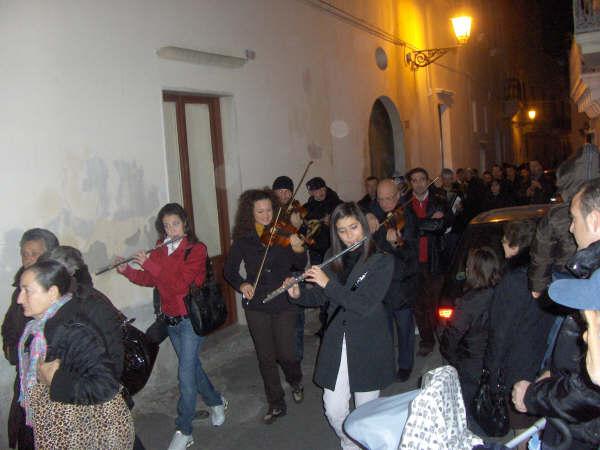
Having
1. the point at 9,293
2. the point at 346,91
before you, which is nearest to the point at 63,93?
the point at 9,293

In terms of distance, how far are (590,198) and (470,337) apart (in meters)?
1.57

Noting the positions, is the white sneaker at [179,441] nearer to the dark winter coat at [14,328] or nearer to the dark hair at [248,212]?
the dark winter coat at [14,328]

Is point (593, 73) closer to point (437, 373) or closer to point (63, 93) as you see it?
point (63, 93)

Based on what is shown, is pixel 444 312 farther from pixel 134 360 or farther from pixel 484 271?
pixel 134 360

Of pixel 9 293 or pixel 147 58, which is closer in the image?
pixel 9 293

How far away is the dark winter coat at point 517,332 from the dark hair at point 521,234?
47cm

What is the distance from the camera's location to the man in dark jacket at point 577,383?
203cm

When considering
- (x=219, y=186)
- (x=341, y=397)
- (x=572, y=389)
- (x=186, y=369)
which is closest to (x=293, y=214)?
(x=219, y=186)

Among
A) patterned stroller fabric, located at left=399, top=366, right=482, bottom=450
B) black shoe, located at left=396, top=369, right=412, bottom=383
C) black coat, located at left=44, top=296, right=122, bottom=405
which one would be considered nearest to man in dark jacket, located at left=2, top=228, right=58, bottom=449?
black coat, located at left=44, top=296, right=122, bottom=405

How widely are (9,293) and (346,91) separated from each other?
7.35 meters

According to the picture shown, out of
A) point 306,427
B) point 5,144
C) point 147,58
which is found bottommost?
point 306,427

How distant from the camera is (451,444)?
245cm

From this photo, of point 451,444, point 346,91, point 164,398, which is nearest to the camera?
point 451,444

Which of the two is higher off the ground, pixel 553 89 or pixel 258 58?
pixel 553 89
